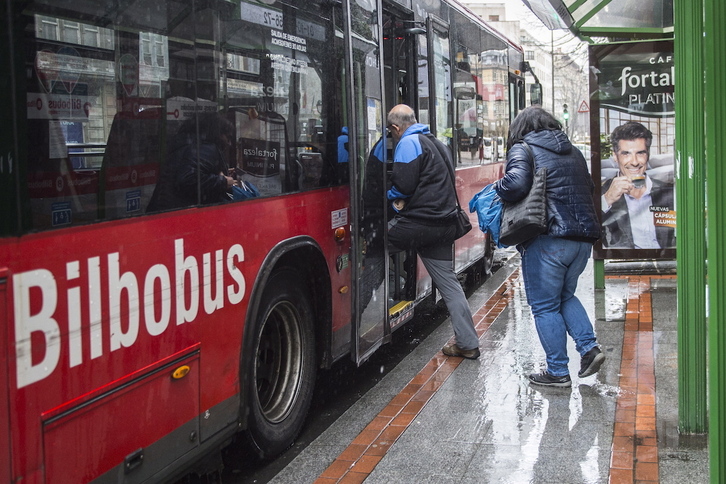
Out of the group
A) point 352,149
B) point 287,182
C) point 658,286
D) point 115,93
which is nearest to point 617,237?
point 658,286

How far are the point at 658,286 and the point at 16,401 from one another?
817cm

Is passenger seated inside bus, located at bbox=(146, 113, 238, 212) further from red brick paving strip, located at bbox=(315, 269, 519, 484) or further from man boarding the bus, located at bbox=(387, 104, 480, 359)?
man boarding the bus, located at bbox=(387, 104, 480, 359)

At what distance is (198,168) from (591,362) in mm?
3319

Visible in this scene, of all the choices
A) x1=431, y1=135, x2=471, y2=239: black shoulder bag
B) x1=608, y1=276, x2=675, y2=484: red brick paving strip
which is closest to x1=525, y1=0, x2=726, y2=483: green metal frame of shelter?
x1=608, y1=276, x2=675, y2=484: red brick paving strip

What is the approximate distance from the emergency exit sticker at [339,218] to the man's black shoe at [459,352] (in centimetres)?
167

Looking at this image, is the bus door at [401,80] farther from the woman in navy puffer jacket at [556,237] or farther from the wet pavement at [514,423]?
the woman in navy puffer jacket at [556,237]

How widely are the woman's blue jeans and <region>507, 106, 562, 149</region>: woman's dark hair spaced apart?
0.77 meters

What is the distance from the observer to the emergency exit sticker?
571 centimetres

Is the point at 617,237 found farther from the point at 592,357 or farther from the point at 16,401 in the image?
the point at 16,401

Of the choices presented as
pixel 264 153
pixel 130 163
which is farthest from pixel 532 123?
pixel 130 163

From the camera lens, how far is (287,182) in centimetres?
502

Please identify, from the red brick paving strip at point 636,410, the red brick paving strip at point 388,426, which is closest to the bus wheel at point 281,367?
the red brick paving strip at point 388,426

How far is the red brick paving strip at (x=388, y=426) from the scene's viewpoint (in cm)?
459

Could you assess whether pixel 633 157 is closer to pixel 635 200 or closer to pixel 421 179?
pixel 635 200
